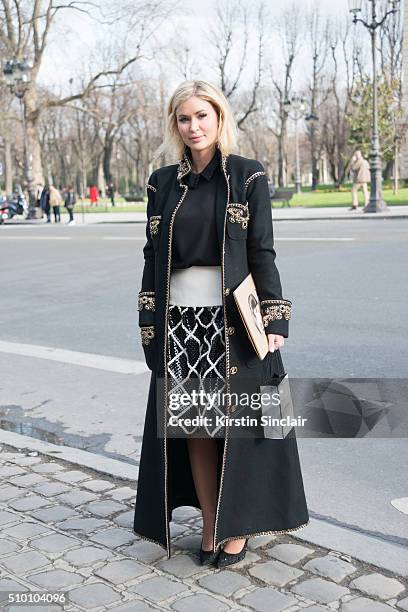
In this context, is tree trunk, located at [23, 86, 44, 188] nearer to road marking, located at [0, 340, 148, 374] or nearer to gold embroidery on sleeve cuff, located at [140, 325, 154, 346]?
road marking, located at [0, 340, 148, 374]

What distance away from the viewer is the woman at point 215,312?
3334 millimetres

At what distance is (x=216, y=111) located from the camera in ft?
11.0

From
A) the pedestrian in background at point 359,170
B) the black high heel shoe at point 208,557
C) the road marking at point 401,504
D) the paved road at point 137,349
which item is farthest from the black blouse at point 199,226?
the pedestrian in background at point 359,170

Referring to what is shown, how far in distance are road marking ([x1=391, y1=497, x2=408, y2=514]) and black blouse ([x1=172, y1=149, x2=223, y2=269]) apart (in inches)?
64.5

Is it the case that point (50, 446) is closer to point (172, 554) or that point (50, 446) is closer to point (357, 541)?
point (172, 554)

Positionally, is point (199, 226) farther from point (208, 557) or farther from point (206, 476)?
point (208, 557)

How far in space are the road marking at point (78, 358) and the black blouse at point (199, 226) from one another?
384cm

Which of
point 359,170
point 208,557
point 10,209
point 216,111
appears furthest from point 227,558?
point 10,209

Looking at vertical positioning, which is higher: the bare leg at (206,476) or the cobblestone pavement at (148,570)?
the bare leg at (206,476)

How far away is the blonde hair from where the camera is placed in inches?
130

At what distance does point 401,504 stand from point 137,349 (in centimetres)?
419

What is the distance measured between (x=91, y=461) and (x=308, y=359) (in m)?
2.89

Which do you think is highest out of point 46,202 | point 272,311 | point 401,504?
point 46,202

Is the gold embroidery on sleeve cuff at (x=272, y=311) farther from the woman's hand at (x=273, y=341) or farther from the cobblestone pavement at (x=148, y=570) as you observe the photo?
the cobblestone pavement at (x=148, y=570)
